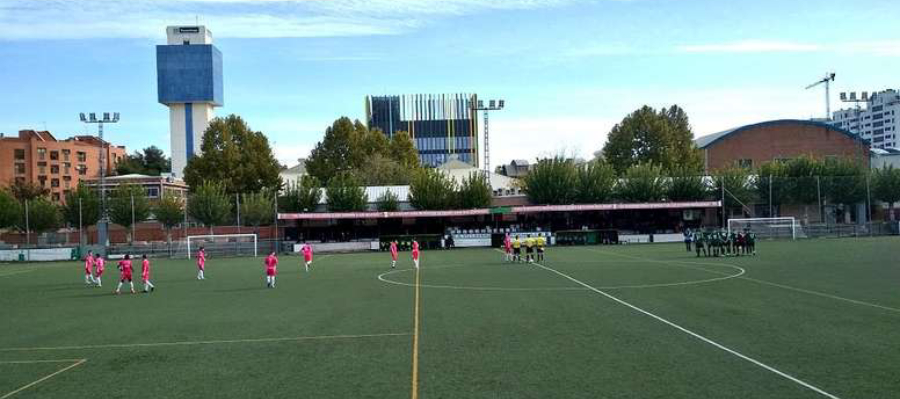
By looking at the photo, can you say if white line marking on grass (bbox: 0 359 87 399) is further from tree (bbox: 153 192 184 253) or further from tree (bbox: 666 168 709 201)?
tree (bbox: 666 168 709 201)

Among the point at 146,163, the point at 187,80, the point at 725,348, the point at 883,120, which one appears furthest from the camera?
the point at 883,120

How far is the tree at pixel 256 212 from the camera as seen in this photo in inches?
2840

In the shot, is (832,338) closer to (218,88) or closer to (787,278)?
(787,278)

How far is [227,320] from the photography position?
20719 mm

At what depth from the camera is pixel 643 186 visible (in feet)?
241

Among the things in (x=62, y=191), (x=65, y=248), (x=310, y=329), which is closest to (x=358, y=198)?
(x=65, y=248)

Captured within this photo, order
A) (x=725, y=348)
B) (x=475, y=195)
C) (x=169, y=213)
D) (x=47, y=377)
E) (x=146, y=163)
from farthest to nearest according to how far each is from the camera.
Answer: (x=146, y=163), (x=475, y=195), (x=169, y=213), (x=725, y=348), (x=47, y=377)

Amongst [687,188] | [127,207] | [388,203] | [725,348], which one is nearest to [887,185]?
[687,188]

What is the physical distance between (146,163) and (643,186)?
10802 centimetres

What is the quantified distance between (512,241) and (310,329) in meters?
24.9

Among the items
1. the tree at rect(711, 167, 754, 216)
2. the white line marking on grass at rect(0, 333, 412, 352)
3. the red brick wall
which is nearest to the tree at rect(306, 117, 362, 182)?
the tree at rect(711, 167, 754, 216)

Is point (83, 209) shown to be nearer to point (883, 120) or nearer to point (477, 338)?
point (477, 338)

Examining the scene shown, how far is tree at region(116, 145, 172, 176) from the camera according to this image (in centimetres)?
13279

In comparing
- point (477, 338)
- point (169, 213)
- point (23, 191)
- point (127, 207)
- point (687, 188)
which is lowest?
point (477, 338)
